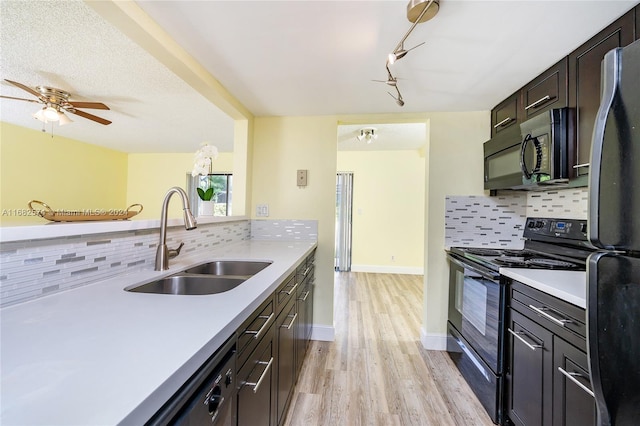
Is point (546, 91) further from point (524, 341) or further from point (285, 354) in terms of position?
point (285, 354)

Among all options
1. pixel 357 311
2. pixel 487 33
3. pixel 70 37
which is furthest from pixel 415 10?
pixel 357 311

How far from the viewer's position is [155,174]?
5.48 m

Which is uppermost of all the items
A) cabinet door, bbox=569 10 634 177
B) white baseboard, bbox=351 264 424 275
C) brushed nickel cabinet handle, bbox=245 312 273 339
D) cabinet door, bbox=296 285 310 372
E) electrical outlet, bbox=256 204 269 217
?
cabinet door, bbox=569 10 634 177

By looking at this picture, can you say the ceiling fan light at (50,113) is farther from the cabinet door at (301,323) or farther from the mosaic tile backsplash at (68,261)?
the cabinet door at (301,323)

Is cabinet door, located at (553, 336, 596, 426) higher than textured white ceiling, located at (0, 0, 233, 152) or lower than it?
lower

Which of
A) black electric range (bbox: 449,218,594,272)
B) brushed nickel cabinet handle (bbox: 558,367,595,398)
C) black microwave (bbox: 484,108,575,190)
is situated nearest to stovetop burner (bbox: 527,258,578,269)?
black electric range (bbox: 449,218,594,272)

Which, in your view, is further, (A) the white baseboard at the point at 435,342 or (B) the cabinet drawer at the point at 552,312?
(A) the white baseboard at the point at 435,342

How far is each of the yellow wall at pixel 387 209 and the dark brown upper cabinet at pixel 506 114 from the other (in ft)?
8.33

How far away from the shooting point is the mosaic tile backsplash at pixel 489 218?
84.7 inches

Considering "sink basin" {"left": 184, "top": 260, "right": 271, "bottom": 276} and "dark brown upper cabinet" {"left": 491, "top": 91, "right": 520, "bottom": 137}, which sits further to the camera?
"dark brown upper cabinet" {"left": 491, "top": 91, "right": 520, "bottom": 137}

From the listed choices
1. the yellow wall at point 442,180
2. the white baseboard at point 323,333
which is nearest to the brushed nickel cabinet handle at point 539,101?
the yellow wall at point 442,180

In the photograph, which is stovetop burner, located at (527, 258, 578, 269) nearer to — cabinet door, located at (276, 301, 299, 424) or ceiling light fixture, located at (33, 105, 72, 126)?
cabinet door, located at (276, 301, 299, 424)

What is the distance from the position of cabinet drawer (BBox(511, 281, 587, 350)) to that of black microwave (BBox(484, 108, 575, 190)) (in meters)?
0.68

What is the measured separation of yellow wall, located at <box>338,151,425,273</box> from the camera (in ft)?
15.5
